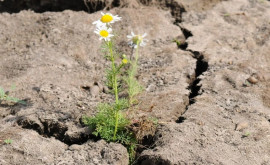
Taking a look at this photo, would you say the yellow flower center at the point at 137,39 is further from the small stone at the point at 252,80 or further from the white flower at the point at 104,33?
the small stone at the point at 252,80

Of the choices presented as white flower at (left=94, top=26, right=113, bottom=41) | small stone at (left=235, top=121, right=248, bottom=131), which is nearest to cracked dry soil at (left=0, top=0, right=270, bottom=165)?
small stone at (left=235, top=121, right=248, bottom=131)

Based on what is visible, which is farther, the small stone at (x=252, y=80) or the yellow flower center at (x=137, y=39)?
the small stone at (x=252, y=80)

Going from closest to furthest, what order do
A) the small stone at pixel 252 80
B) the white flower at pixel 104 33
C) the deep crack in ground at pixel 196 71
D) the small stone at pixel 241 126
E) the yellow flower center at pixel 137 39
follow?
the white flower at pixel 104 33, the small stone at pixel 241 126, the yellow flower center at pixel 137 39, the deep crack in ground at pixel 196 71, the small stone at pixel 252 80

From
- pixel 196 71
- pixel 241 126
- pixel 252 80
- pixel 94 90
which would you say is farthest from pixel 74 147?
pixel 252 80

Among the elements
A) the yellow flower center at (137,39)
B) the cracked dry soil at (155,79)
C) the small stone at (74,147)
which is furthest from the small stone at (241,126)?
the small stone at (74,147)

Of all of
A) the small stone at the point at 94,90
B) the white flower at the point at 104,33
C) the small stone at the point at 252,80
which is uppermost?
the white flower at the point at 104,33

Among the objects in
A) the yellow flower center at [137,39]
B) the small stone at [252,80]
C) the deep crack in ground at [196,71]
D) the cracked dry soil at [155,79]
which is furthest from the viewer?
the small stone at [252,80]

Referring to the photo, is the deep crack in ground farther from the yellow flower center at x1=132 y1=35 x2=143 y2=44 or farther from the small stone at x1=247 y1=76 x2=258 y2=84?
the yellow flower center at x1=132 y1=35 x2=143 y2=44

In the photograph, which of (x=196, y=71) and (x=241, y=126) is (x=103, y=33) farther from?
(x=196, y=71)

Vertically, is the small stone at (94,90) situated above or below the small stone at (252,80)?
below
